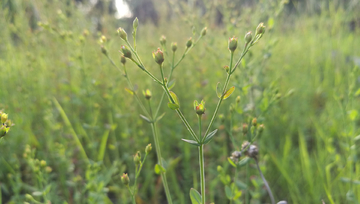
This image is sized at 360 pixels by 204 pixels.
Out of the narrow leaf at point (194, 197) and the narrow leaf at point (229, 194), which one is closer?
the narrow leaf at point (194, 197)

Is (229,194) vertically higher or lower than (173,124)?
lower

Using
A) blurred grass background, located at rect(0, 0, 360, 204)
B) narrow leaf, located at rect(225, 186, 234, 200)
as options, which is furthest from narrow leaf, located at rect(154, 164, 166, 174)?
blurred grass background, located at rect(0, 0, 360, 204)

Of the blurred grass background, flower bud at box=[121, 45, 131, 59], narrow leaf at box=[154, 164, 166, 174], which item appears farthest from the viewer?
the blurred grass background

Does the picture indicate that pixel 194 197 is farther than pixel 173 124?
No

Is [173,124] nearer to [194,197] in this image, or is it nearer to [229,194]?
[229,194]

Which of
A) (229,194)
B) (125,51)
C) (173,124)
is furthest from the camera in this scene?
(173,124)

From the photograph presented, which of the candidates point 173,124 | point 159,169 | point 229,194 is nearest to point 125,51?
point 159,169

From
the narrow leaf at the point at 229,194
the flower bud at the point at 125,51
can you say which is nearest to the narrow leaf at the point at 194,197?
the narrow leaf at the point at 229,194

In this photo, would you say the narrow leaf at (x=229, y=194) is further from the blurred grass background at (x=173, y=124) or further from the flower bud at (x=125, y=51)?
the flower bud at (x=125, y=51)

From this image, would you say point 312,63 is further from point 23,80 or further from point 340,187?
point 23,80

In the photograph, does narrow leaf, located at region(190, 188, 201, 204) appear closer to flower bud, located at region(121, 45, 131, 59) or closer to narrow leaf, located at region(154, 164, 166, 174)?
narrow leaf, located at region(154, 164, 166, 174)

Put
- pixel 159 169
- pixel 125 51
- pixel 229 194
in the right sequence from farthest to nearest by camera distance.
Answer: pixel 229 194 → pixel 159 169 → pixel 125 51
